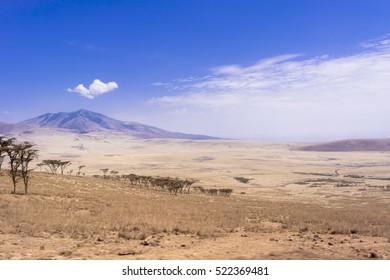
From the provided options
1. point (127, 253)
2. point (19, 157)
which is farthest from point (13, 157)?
point (127, 253)

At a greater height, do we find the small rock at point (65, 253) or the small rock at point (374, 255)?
the small rock at point (65, 253)

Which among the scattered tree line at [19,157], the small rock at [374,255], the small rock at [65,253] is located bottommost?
the small rock at [374,255]

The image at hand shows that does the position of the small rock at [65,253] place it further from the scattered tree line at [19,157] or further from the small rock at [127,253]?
the scattered tree line at [19,157]

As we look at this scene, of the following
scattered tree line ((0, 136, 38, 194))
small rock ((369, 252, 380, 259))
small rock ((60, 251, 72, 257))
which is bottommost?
small rock ((369, 252, 380, 259))

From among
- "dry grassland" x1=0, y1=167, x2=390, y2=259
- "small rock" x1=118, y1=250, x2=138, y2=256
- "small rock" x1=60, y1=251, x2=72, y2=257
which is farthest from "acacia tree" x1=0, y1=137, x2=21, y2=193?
"small rock" x1=118, y1=250, x2=138, y2=256

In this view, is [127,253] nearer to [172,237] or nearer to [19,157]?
[172,237]

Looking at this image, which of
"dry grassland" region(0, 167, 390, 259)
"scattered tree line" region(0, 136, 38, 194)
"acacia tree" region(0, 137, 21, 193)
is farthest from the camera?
"acacia tree" region(0, 137, 21, 193)

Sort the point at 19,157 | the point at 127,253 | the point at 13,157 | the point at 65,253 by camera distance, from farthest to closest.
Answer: the point at 19,157 < the point at 13,157 < the point at 127,253 < the point at 65,253

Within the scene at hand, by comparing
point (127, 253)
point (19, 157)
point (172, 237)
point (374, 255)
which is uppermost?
point (19, 157)

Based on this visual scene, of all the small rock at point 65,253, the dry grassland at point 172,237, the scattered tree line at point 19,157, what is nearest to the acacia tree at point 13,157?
the scattered tree line at point 19,157

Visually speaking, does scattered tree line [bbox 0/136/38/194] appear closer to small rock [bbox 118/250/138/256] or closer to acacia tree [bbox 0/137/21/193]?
acacia tree [bbox 0/137/21/193]

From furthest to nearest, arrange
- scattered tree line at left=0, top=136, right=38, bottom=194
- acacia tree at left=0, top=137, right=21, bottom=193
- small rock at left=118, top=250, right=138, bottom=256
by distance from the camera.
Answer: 1. acacia tree at left=0, top=137, right=21, bottom=193
2. scattered tree line at left=0, top=136, right=38, bottom=194
3. small rock at left=118, top=250, right=138, bottom=256
